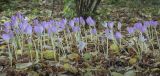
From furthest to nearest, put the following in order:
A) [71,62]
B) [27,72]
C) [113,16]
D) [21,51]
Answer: [113,16] → [21,51] → [71,62] → [27,72]

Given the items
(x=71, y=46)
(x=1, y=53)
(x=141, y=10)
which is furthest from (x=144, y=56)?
(x=141, y=10)

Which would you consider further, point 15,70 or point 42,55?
point 42,55

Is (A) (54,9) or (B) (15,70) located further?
(A) (54,9)

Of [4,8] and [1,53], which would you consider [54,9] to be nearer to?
[4,8]

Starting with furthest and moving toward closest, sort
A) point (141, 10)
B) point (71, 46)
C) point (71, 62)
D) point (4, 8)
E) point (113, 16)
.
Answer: point (4, 8)
point (141, 10)
point (113, 16)
point (71, 46)
point (71, 62)

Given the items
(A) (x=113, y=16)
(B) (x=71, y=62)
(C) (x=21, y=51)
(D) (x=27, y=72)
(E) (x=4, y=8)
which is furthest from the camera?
(E) (x=4, y=8)

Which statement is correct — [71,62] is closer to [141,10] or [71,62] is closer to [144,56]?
[144,56]

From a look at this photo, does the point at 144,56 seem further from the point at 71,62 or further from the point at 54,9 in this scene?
the point at 54,9

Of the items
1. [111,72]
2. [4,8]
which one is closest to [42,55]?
[111,72]

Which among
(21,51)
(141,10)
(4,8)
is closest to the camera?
(21,51)
